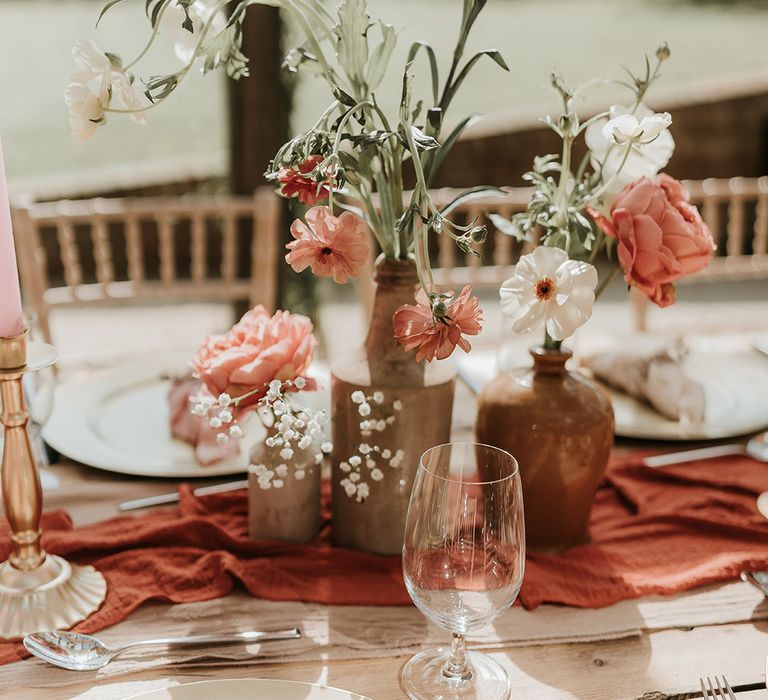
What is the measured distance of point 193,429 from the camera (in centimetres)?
113

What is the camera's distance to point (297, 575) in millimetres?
875

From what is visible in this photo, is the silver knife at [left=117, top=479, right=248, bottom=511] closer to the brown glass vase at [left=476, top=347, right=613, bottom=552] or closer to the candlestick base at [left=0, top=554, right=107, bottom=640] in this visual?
the candlestick base at [left=0, top=554, right=107, bottom=640]

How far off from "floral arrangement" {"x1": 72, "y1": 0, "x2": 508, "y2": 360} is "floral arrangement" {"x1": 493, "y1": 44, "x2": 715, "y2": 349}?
78 mm

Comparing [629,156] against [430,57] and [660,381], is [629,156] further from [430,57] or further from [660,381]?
[660,381]

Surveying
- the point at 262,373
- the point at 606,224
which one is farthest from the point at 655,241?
the point at 262,373

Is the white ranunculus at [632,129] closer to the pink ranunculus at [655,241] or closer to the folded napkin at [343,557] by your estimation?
the pink ranunculus at [655,241]

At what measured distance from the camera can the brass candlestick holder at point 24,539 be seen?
766 mm

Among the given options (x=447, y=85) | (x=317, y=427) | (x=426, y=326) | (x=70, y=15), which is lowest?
(x=317, y=427)

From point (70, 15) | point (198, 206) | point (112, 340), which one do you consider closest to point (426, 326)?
point (198, 206)

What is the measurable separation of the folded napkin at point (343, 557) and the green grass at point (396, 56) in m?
3.91

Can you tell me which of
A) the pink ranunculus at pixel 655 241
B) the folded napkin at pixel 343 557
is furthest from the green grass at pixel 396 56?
the pink ranunculus at pixel 655 241

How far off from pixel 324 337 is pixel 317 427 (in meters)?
2.27

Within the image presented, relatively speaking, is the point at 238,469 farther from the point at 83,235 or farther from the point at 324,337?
the point at 83,235

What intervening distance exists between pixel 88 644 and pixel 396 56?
17.6ft
